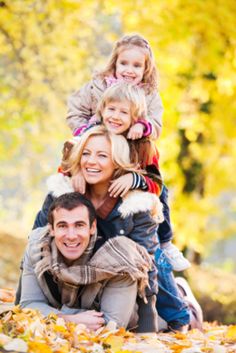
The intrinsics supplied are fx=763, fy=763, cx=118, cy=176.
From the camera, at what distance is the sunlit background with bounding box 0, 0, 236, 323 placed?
8.52 m

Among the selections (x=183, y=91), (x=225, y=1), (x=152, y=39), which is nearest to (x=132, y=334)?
(x=225, y=1)

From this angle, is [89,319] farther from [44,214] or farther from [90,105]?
[90,105]

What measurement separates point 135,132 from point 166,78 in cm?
660

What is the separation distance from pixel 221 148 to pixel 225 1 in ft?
22.6

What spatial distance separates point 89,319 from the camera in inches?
154

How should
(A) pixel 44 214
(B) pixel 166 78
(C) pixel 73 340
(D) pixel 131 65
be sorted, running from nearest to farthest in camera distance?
1. (C) pixel 73 340
2. (A) pixel 44 214
3. (D) pixel 131 65
4. (B) pixel 166 78

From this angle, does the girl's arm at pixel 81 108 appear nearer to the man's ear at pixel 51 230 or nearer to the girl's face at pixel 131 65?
the girl's face at pixel 131 65

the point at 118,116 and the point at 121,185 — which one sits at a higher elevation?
the point at 118,116

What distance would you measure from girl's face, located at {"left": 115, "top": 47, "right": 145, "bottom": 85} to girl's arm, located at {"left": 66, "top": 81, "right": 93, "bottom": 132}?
0.26 m

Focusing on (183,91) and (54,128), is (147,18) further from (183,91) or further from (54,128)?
(54,128)

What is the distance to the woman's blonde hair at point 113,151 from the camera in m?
4.18

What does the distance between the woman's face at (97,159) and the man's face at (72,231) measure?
0.79ft

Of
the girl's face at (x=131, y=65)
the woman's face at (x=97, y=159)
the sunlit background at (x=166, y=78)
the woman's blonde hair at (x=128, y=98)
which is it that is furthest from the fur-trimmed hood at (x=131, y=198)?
the sunlit background at (x=166, y=78)

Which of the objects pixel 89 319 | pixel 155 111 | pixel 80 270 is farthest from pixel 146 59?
pixel 89 319
